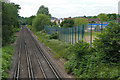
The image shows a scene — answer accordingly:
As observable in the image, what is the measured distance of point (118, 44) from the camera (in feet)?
30.6

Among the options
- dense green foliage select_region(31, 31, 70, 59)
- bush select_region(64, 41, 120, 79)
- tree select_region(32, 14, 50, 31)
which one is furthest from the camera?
tree select_region(32, 14, 50, 31)

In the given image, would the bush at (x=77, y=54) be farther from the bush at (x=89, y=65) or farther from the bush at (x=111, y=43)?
the bush at (x=111, y=43)

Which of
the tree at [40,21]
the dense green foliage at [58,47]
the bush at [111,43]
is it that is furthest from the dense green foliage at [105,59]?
the tree at [40,21]

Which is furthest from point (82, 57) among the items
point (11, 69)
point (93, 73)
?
point (11, 69)

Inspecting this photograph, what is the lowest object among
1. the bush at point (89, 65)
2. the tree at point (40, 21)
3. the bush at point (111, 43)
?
the bush at point (89, 65)

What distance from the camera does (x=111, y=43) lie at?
9.04 m

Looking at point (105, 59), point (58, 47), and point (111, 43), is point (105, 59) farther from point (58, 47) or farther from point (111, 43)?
point (58, 47)

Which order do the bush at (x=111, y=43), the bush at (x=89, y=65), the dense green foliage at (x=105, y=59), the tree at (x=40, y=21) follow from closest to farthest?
the bush at (x=89, y=65)
the dense green foliage at (x=105, y=59)
the bush at (x=111, y=43)
the tree at (x=40, y=21)

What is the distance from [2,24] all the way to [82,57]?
1261 centimetres

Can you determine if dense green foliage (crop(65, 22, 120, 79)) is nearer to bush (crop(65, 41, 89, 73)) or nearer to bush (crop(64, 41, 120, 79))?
bush (crop(64, 41, 120, 79))

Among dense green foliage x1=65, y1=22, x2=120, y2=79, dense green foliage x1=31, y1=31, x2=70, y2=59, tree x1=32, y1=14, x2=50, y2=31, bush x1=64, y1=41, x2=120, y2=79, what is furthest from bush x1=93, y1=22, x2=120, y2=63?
tree x1=32, y1=14, x2=50, y2=31

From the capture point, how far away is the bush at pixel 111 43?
9273 mm

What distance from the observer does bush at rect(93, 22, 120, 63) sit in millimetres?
9273

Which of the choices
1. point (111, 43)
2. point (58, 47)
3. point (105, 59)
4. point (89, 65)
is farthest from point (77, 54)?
point (58, 47)
